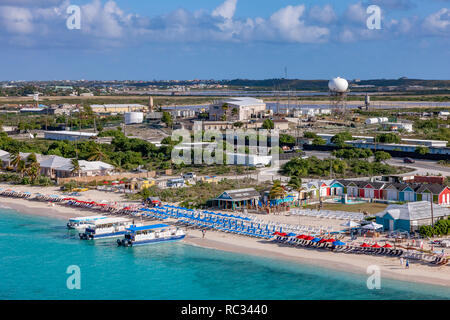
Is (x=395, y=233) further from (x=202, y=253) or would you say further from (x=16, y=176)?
(x=16, y=176)

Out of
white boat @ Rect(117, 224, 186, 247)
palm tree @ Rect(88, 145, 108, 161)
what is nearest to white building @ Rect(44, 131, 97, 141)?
palm tree @ Rect(88, 145, 108, 161)

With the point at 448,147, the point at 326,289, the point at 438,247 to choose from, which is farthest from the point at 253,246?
the point at 448,147

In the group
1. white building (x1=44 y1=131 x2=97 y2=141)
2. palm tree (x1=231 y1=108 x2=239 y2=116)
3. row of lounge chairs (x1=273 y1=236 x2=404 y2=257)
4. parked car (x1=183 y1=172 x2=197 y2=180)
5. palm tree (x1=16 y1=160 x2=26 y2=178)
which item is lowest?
row of lounge chairs (x1=273 y1=236 x2=404 y2=257)

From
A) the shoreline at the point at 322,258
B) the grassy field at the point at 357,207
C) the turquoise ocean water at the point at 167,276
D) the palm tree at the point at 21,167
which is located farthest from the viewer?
the palm tree at the point at 21,167

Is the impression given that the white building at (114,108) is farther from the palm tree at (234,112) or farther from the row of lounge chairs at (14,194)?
the row of lounge chairs at (14,194)

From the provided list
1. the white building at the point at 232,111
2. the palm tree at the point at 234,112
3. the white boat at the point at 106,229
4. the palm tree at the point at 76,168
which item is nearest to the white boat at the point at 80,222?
the white boat at the point at 106,229

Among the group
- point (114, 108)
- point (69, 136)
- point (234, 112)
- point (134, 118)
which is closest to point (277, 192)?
point (69, 136)

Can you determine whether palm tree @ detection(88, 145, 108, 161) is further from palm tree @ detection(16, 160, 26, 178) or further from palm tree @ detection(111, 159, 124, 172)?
palm tree @ detection(16, 160, 26, 178)
